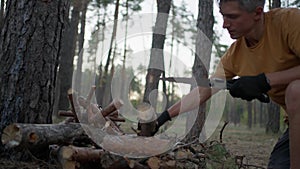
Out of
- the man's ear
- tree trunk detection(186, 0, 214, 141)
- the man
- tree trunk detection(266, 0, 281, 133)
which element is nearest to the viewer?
the man

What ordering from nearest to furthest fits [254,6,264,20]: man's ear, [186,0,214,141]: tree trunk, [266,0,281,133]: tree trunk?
1. [254,6,264,20]: man's ear
2. [186,0,214,141]: tree trunk
3. [266,0,281,133]: tree trunk

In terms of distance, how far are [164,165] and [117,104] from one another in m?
0.86

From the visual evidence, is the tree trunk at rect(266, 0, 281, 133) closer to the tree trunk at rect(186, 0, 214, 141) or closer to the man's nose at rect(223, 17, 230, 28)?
the tree trunk at rect(186, 0, 214, 141)

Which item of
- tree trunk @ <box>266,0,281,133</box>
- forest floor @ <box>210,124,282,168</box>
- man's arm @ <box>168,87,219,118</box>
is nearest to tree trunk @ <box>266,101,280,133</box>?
tree trunk @ <box>266,0,281,133</box>

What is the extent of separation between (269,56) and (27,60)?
2.02 meters

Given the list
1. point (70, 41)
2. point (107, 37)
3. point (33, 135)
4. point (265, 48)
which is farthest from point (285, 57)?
point (107, 37)

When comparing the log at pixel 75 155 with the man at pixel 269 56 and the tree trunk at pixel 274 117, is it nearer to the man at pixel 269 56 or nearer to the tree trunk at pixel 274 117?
the man at pixel 269 56

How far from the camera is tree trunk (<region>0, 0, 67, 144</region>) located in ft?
11.2

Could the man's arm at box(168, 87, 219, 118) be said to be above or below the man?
below

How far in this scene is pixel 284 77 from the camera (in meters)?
2.33

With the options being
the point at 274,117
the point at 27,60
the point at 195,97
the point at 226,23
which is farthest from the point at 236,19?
the point at 274,117

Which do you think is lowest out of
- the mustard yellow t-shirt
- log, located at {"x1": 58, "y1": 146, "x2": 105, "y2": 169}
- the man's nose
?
log, located at {"x1": 58, "y1": 146, "x2": 105, "y2": 169}

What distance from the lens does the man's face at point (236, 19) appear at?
2.36m

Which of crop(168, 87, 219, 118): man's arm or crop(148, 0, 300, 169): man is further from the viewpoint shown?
crop(168, 87, 219, 118): man's arm
